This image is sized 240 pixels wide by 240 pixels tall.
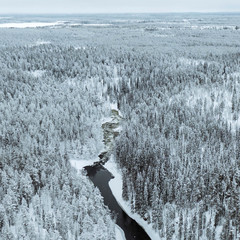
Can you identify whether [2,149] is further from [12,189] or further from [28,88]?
[28,88]

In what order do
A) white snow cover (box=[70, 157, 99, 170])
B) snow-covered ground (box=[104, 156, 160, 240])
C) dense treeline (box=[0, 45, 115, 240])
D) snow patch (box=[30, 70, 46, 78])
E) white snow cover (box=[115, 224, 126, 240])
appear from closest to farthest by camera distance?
dense treeline (box=[0, 45, 115, 240])
white snow cover (box=[115, 224, 126, 240])
snow-covered ground (box=[104, 156, 160, 240])
white snow cover (box=[70, 157, 99, 170])
snow patch (box=[30, 70, 46, 78])

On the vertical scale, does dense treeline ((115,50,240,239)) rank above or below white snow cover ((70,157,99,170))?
above

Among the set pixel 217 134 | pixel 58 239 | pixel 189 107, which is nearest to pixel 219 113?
pixel 189 107

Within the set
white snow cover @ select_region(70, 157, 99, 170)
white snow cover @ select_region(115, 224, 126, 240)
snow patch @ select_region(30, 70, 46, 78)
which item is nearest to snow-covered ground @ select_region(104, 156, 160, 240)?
white snow cover @ select_region(115, 224, 126, 240)

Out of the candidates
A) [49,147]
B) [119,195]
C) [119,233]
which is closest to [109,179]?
[119,195]

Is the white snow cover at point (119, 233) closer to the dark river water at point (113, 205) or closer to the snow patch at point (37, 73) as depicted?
the dark river water at point (113, 205)

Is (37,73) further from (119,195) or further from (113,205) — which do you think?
(113,205)

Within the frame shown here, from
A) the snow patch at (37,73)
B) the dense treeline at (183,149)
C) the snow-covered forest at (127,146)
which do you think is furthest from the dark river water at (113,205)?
the snow patch at (37,73)

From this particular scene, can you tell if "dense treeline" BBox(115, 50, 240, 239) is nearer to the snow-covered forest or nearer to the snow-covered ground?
the snow-covered forest
